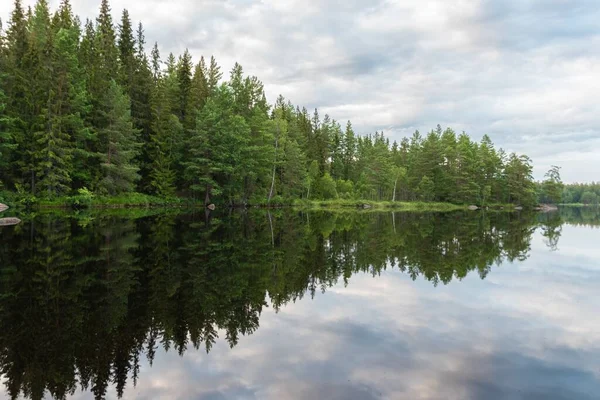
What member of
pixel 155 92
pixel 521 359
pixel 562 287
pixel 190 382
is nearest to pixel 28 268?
pixel 190 382

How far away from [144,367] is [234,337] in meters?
1.59

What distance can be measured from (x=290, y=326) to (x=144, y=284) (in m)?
4.32

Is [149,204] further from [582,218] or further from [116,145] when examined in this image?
[582,218]

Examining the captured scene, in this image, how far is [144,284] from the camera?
9.70 meters

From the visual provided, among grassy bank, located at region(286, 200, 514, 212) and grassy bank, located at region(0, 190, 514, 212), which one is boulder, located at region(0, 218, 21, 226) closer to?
grassy bank, located at region(0, 190, 514, 212)

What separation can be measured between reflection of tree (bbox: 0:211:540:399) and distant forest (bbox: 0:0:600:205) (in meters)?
24.3

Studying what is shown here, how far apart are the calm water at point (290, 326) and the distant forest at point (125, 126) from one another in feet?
102

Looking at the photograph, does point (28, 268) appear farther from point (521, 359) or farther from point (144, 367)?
point (521, 359)

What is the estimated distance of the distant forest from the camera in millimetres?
39562

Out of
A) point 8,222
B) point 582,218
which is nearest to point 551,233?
point 8,222

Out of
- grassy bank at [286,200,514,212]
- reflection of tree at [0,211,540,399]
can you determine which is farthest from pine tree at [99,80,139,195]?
grassy bank at [286,200,514,212]

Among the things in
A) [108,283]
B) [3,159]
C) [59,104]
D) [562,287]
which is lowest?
[562,287]

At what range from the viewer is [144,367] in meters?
5.40

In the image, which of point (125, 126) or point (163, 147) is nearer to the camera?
point (125, 126)
